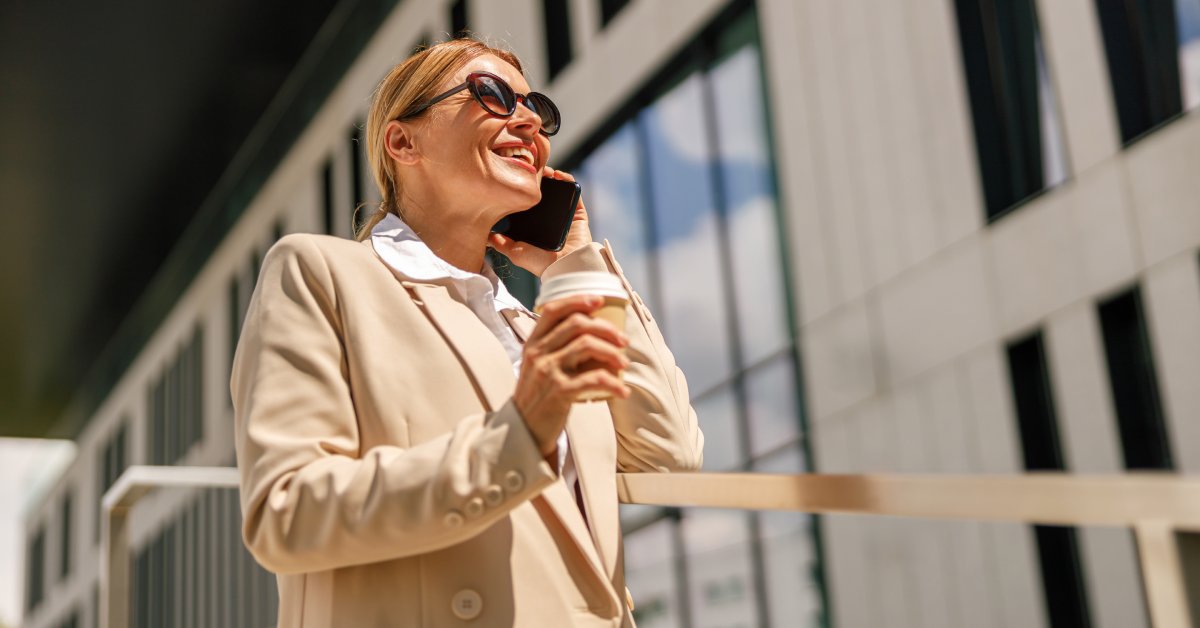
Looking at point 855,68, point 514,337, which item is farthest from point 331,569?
point 855,68

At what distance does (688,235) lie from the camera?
8.77 meters

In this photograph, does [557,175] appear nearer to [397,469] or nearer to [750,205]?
[397,469]

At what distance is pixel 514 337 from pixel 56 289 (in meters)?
16.9

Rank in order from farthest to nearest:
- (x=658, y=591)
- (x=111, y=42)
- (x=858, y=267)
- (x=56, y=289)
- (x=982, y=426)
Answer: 1. (x=56, y=289)
2. (x=111, y=42)
3. (x=658, y=591)
4. (x=858, y=267)
5. (x=982, y=426)

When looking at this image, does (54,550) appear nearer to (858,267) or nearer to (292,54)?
(292,54)

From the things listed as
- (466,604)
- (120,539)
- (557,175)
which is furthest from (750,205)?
(466,604)

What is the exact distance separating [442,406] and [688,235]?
23.2ft

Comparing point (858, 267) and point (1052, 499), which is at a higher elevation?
point (858, 267)

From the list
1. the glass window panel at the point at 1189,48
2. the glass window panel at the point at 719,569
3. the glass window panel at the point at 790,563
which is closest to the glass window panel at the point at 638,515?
the glass window panel at the point at 719,569

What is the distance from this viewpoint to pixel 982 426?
6.83 m

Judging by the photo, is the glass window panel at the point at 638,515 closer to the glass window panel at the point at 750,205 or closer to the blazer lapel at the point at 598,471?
the glass window panel at the point at 750,205

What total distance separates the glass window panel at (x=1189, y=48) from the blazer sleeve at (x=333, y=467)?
516 cm

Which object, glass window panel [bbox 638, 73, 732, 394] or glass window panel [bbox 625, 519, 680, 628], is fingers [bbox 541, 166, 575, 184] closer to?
glass window panel [bbox 638, 73, 732, 394]

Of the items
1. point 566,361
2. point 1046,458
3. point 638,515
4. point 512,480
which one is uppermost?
point 638,515
